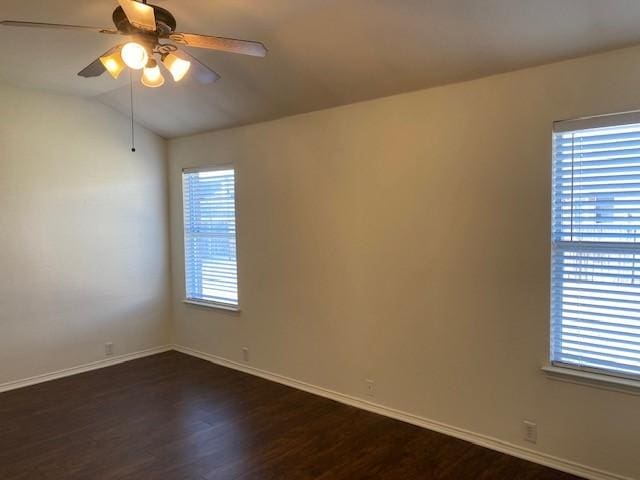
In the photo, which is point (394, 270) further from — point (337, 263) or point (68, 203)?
point (68, 203)

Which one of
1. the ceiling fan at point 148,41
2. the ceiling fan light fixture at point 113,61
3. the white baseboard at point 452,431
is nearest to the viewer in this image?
the ceiling fan at point 148,41

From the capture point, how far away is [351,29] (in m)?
2.64

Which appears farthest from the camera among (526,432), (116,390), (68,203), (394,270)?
(68,203)

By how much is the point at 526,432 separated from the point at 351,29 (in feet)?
8.60

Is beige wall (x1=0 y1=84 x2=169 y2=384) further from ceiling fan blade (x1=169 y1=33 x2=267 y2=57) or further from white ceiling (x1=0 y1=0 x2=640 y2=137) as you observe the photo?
ceiling fan blade (x1=169 y1=33 x2=267 y2=57)

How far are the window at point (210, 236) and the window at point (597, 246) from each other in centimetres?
294

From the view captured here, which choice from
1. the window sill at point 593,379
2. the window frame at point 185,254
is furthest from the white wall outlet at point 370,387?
the window frame at point 185,254

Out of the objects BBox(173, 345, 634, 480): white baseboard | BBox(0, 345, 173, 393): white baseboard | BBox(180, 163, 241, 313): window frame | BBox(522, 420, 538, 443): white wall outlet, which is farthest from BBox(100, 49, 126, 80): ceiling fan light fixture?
BBox(0, 345, 173, 393): white baseboard

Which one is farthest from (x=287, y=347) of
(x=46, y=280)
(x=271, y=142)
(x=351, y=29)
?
(x=351, y=29)

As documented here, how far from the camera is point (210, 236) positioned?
485 centimetres

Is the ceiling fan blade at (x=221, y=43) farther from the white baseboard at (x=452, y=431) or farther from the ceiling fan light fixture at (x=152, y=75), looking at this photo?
the white baseboard at (x=452, y=431)

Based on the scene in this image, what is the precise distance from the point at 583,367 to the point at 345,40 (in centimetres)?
236

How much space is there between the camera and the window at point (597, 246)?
8.02ft

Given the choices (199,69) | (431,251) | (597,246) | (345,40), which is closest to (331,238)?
(431,251)
